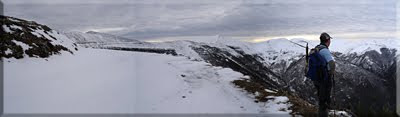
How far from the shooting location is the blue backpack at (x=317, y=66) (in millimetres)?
10133

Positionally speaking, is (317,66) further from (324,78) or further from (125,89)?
(125,89)

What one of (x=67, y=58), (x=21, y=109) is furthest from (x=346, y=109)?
(x=67, y=58)

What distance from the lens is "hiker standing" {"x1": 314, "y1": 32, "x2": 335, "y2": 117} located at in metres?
10.0

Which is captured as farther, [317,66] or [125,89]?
[125,89]

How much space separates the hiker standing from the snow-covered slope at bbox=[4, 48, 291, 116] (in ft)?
3.90

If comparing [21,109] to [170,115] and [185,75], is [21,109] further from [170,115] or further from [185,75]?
[185,75]

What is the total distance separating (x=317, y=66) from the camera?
1031 cm

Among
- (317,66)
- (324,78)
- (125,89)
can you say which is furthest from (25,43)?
(324,78)

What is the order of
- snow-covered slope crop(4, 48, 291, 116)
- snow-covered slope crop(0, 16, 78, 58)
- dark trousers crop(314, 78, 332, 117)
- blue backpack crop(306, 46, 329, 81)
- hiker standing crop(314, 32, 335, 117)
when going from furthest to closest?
snow-covered slope crop(0, 16, 78, 58) → snow-covered slope crop(4, 48, 291, 116) → dark trousers crop(314, 78, 332, 117) → blue backpack crop(306, 46, 329, 81) → hiker standing crop(314, 32, 335, 117)

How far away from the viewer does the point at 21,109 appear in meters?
11.3

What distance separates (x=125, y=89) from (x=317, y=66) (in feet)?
22.1

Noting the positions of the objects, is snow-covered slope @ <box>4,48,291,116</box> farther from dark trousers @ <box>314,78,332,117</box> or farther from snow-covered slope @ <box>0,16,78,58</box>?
dark trousers @ <box>314,78,332,117</box>

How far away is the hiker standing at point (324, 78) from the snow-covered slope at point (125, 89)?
3.90ft

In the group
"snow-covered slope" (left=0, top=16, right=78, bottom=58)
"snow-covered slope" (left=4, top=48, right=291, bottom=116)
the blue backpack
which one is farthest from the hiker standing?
"snow-covered slope" (left=0, top=16, right=78, bottom=58)
